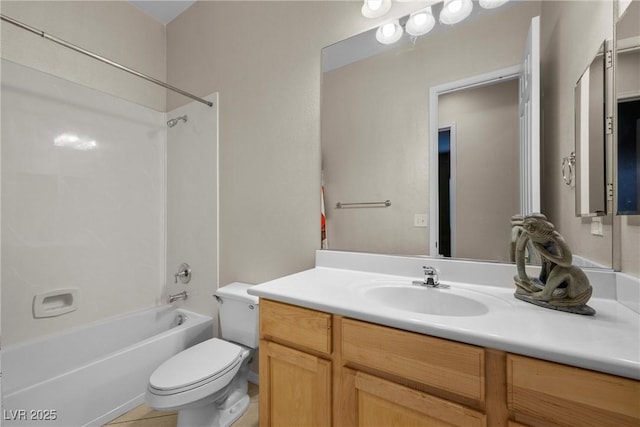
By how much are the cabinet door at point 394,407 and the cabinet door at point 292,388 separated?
82 mm

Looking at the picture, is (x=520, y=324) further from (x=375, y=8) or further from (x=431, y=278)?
(x=375, y=8)

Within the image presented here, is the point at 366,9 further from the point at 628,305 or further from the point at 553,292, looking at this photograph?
the point at 628,305

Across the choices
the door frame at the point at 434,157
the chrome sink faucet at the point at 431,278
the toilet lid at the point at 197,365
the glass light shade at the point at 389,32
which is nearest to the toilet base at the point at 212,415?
the toilet lid at the point at 197,365

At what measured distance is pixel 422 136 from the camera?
4.09 feet

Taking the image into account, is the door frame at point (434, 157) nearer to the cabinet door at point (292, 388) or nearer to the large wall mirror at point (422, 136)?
the large wall mirror at point (422, 136)

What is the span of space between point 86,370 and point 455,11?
2.47 metres

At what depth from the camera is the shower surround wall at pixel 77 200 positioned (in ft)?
5.16

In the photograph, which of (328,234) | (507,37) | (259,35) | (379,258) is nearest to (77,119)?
(259,35)

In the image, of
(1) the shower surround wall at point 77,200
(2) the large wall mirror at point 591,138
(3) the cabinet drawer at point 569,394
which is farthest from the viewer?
(1) the shower surround wall at point 77,200

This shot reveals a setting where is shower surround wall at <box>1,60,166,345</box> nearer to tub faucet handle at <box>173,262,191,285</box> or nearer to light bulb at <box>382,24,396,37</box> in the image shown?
tub faucet handle at <box>173,262,191,285</box>

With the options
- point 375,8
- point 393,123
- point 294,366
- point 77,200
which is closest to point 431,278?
point 294,366

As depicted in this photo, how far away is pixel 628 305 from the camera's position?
793mm

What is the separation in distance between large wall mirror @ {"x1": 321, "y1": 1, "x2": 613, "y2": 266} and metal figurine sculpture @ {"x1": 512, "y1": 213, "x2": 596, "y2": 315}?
0.24 meters

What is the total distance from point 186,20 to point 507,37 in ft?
7.78
